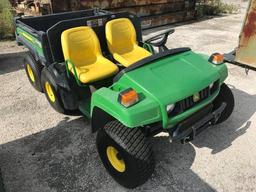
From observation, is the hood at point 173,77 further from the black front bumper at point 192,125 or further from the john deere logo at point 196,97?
the black front bumper at point 192,125

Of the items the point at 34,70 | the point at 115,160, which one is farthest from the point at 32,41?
the point at 115,160

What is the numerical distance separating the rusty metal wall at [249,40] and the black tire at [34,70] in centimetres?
362

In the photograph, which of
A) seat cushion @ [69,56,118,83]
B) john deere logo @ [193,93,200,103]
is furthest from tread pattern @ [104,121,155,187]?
seat cushion @ [69,56,118,83]

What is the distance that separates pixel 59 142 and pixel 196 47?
422cm

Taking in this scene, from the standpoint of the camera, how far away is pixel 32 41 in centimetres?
363

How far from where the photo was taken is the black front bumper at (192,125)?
238 cm

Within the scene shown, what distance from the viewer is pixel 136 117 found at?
7.09ft

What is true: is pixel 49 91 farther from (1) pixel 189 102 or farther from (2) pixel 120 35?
(1) pixel 189 102

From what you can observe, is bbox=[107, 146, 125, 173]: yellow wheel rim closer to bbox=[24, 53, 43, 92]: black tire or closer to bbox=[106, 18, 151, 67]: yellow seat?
bbox=[106, 18, 151, 67]: yellow seat

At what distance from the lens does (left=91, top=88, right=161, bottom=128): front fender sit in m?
2.16

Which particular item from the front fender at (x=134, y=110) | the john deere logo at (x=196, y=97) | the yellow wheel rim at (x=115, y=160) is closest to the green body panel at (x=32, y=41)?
the front fender at (x=134, y=110)

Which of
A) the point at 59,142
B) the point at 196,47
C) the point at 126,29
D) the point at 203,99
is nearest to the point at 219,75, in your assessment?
the point at 203,99

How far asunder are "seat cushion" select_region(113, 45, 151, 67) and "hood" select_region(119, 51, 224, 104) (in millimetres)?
750

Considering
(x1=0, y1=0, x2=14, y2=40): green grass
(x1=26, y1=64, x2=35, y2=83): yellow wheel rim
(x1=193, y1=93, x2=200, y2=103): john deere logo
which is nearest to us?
(x1=193, y1=93, x2=200, y2=103): john deere logo
